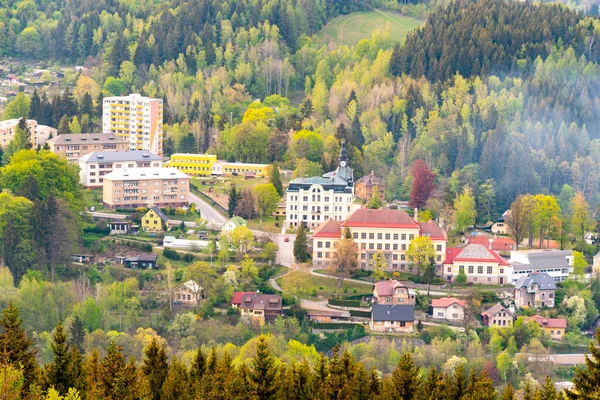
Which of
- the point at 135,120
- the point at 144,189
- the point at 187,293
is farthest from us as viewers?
the point at 135,120

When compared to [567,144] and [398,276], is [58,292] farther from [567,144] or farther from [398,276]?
[567,144]

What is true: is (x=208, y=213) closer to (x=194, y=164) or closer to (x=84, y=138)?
(x=194, y=164)

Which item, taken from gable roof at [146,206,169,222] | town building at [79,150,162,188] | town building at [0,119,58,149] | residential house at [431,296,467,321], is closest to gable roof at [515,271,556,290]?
residential house at [431,296,467,321]

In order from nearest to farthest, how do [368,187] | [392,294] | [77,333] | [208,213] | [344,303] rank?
1. [77,333]
2. [392,294]
3. [344,303]
4. [208,213]
5. [368,187]

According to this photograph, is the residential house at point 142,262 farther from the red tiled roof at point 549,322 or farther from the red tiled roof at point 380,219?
the red tiled roof at point 549,322

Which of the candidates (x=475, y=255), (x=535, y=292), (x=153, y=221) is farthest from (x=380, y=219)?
(x=153, y=221)

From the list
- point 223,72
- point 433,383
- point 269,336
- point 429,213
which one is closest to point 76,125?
point 223,72
